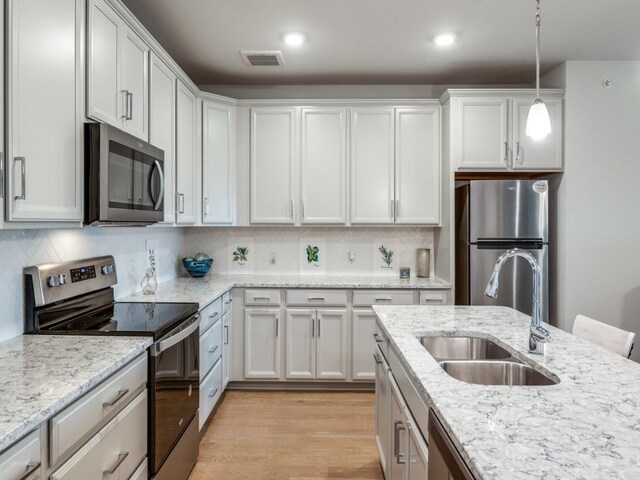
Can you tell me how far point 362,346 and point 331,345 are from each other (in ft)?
0.83

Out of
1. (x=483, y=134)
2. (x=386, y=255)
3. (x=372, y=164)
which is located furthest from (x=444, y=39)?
(x=386, y=255)

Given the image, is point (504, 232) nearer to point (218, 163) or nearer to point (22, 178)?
point (218, 163)

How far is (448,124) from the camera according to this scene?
351 centimetres

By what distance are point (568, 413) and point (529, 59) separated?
10.4 ft

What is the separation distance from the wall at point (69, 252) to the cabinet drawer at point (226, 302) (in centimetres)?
57

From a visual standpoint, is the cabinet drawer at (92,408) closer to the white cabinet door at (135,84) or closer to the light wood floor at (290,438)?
the light wood floor at (290,438)

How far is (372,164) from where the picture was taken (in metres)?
3.67

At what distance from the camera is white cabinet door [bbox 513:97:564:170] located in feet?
11.2

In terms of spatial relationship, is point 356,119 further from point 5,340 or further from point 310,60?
point 5,340

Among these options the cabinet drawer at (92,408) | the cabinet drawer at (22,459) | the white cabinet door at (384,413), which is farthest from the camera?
the white cabinet door at (384,413)

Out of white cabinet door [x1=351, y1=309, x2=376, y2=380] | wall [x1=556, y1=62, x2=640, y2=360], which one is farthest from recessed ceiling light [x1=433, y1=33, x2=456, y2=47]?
white cabinet door [x1=351, y1=309, x2=376, y2=380]

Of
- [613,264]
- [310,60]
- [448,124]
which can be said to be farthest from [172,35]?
[613,264]

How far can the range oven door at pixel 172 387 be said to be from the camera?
1.77m

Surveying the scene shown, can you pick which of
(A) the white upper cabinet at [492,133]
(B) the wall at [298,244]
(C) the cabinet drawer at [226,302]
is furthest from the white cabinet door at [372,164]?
(C) the cabinet drawer at [226,302]
